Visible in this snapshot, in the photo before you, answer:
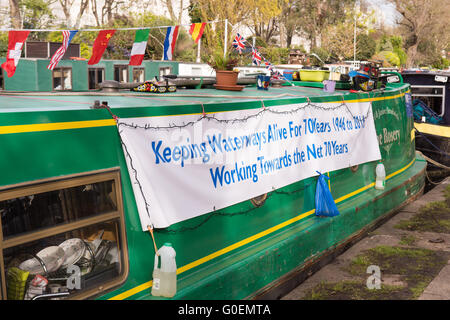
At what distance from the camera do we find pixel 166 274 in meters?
3.94

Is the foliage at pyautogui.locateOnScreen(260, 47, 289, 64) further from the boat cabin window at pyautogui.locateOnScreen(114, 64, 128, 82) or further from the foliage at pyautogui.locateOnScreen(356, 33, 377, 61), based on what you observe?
the boat cabin window at pyautogui.locateOnScreen(114, 64, 128, 82)

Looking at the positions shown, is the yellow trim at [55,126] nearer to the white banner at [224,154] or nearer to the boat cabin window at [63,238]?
the white banner at [224,154]

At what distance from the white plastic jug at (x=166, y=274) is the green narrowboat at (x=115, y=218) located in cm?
9

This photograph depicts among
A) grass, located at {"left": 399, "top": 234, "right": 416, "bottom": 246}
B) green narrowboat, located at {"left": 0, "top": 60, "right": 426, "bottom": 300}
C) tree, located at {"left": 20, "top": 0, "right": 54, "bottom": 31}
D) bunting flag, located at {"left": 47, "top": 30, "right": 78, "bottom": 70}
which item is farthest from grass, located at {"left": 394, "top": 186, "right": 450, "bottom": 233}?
tree, located at {"left": 20, "top": 0, "right": 54, "bottom": 31}

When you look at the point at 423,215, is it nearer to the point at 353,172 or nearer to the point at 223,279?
the point at 353,172

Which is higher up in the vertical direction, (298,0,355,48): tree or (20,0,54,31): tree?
(298,0,355,48): tree

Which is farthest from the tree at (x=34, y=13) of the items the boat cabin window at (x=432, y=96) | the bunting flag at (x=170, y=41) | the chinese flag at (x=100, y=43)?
the chinese flag at (x=100, y=43)

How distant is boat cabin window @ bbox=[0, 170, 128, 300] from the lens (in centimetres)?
313

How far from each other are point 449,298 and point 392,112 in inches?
166

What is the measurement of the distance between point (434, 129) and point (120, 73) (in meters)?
13.0

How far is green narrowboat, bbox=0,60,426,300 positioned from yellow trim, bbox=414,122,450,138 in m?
9.95

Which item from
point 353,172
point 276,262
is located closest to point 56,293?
point 276,262

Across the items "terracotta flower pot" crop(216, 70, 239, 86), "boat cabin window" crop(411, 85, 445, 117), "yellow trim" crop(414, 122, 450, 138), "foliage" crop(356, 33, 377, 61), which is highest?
"foliage" crop(356, 33, 377, 61)
